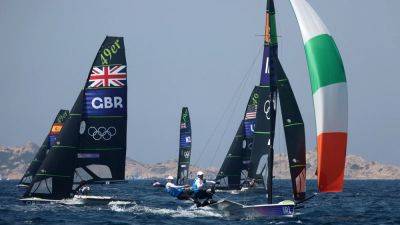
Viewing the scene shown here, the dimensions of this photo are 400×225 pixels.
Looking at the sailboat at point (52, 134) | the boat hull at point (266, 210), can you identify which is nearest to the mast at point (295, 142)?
the boat hull at point (266, 210)

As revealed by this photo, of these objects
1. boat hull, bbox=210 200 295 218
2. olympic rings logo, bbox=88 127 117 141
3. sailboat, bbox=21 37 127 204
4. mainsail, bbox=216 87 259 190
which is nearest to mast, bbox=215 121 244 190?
mainsail, bbox=216 87 259 190

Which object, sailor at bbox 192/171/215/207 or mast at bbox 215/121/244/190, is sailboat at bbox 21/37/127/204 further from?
mast at bbox 215/121/244/190

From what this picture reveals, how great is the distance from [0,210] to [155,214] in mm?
8397

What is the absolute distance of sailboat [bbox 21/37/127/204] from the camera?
4341 cm

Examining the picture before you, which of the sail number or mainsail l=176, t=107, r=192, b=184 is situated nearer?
the sail number

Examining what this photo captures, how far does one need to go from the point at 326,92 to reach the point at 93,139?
16207 millimetres

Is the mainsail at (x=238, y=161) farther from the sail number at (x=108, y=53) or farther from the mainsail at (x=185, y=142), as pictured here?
the sail number at (x=108, y=53)

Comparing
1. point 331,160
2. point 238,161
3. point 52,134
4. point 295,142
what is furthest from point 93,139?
point 238,161

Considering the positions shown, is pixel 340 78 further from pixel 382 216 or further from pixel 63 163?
pixel 63 163

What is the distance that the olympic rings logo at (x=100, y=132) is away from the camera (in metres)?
44.1

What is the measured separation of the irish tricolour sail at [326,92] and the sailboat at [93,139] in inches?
552

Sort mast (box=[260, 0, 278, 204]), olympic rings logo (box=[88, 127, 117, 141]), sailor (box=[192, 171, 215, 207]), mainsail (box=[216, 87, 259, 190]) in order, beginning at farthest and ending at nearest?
1. mainsail (box=[216, 87, 259, 190])
2. olympic rings logo (box=[88, 127, 117, 141])
3. sailor (box=[192, 171, 215, 207])
4. mast (box=[260, 0, 278, 204])

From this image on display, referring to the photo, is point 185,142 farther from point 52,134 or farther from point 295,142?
point 295,142

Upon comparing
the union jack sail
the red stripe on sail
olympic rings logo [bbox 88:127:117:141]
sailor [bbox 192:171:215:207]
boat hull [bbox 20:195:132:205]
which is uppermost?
the union jack sail
